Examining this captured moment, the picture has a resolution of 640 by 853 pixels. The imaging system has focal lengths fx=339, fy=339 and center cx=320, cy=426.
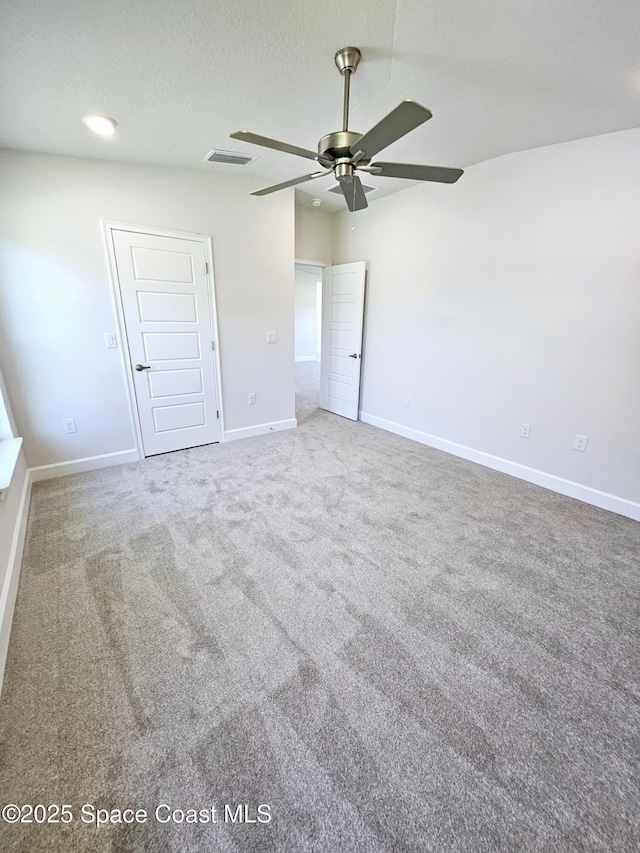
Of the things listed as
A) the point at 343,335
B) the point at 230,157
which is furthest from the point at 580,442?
the point at 230,157

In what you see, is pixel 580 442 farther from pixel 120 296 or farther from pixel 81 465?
pixel 81 465

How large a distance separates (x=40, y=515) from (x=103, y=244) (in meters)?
2.28

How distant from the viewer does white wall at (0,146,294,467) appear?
2668 mm

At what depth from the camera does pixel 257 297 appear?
3809mm

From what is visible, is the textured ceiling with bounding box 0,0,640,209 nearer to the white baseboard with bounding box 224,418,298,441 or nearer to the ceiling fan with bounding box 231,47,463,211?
the ceiling fan with bounding box 231,47,463,211

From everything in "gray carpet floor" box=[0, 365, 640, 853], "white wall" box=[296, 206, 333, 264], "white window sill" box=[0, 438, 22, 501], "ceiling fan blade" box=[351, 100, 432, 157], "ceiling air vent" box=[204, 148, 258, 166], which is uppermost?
"ceiling air vent" box=[204, 148, 258, 166]

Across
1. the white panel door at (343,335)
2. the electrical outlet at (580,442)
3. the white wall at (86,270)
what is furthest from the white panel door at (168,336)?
the electrical outlet at (580,442)

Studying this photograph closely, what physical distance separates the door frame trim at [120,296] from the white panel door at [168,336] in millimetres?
30

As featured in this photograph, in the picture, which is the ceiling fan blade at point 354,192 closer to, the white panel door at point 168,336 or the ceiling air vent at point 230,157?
the ceiling air vent at point 230,157

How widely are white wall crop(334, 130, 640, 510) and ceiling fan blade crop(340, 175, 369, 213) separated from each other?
1.62 meters

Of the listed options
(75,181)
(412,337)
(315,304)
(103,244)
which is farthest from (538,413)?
(315,304)

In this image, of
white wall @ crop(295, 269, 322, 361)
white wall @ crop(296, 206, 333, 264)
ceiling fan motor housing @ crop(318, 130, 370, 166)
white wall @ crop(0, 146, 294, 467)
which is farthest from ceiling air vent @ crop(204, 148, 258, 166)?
white wall @ crop(295, 269, 322, 361)

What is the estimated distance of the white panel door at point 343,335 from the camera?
4.41 m

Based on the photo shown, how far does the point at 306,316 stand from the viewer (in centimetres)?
997
